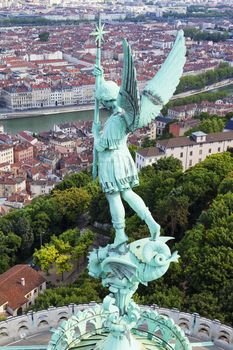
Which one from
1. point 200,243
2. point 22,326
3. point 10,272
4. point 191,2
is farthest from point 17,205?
point 191,2

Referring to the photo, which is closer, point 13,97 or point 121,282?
point 121,282

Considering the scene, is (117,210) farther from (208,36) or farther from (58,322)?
(208,36)

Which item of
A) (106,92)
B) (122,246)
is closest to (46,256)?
(122,246)

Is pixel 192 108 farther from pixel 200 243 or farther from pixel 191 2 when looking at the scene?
pixel 191 2

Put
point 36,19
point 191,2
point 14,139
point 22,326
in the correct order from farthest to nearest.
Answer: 1. point 191,2
2. point 36,19
3. point 14,139
4. point 22,326

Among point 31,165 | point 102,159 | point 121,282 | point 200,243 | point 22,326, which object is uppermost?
point 102,159

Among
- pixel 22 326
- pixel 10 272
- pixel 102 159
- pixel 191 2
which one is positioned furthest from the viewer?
pixel 191 2
